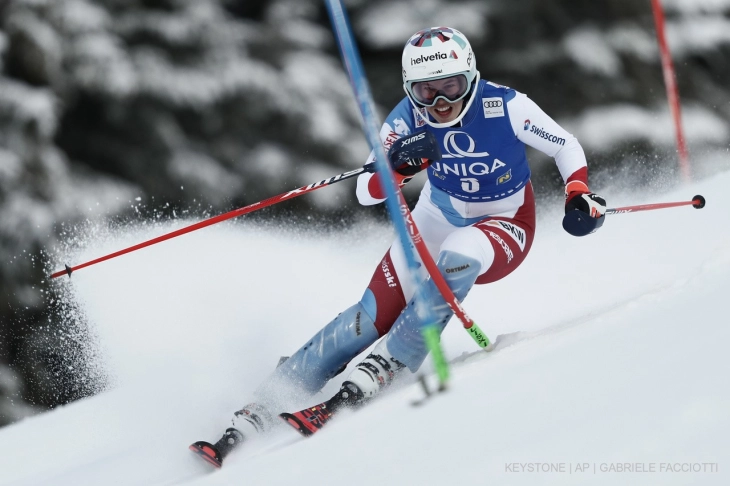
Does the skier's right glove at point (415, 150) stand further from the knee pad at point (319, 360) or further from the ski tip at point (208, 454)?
the ski tip at point (208, 454)

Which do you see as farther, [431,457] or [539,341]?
[539,341]

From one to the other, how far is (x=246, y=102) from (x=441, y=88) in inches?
231

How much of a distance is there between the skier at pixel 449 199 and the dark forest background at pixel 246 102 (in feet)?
15.7

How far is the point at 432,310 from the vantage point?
10.0 feet

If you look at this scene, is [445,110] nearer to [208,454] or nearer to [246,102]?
[208,454]

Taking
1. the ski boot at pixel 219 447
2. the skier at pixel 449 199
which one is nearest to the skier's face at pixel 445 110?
the skier at pixel 449 199

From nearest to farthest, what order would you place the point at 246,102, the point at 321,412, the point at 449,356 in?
1. the point at 321,412
2. the point at 449,356
3. the point at 246,102

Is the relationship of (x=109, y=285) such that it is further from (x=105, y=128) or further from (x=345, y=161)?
(x=345, y=161)

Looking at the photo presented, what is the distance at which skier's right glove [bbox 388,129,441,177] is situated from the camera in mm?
3133

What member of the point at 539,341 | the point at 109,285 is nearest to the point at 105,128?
the point at 109,285

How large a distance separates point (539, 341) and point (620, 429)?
1.05m

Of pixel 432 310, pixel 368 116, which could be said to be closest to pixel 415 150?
pixel 432 310

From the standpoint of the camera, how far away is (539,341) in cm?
284

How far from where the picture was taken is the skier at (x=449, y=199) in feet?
10.1
